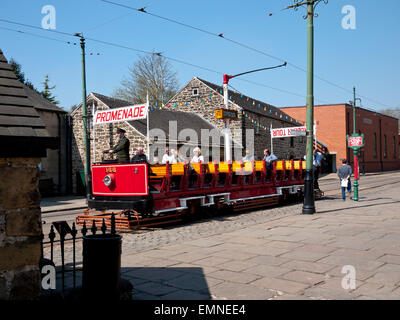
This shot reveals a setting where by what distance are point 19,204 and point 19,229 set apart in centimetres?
23

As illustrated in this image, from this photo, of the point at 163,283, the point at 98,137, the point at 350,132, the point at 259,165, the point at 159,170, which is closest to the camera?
the point at 163,283

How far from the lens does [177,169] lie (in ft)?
34.8

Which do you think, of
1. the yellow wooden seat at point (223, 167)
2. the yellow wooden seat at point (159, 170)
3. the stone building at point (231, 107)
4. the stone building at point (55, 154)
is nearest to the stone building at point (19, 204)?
the yellow wooden seat at point (159, 170)

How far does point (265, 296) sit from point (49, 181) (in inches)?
821

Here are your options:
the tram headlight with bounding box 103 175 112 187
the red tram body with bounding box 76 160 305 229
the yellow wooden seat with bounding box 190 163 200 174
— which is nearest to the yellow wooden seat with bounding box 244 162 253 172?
the red tram body with bounding box 76 160 305 229

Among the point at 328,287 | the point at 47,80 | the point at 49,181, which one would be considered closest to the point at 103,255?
the point at 328,287

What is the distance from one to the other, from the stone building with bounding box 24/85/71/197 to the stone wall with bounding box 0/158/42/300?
795 inches

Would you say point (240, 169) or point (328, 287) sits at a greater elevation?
point (240, 169)

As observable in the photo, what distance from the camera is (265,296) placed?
4.62m

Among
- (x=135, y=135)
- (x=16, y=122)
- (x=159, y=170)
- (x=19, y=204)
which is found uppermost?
(x=135, y=135)

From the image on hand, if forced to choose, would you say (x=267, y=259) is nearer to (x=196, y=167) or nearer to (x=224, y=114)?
(x=196, y=167)

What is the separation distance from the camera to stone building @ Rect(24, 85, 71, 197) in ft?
76.3

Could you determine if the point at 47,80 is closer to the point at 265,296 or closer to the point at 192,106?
the point at 192,106

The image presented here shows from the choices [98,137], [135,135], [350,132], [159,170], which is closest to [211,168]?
[159,170]
